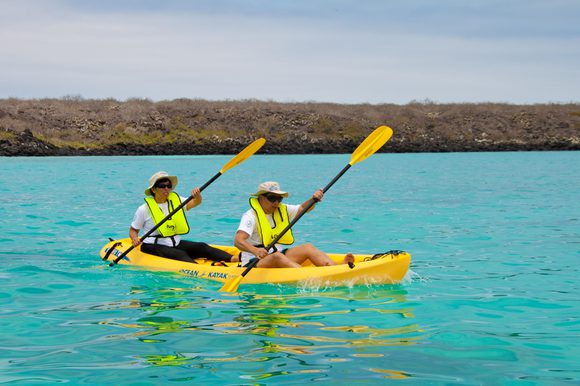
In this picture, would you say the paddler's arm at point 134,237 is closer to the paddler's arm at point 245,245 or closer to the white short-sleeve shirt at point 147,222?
the white short-sleeve shirt at point 147,222

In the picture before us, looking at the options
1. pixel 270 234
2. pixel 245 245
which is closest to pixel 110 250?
pixel 245 245

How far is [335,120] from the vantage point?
68875mm

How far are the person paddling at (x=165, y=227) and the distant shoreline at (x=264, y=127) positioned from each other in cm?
4014

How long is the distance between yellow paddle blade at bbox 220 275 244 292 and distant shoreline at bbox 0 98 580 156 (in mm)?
42111

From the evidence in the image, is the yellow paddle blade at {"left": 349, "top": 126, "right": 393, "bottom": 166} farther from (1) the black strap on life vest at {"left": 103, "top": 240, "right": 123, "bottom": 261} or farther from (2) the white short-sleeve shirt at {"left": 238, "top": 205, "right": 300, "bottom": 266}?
(1) the black strap on life vest at {"left": 103, "top": 240, "right": 123, "bottom": 261}

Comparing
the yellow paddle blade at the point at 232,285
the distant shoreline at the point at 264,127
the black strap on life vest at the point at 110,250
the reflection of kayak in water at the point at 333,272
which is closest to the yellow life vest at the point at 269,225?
the reflection of kayak in water at the point at 333,272

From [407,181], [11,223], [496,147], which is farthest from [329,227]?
[496,147]

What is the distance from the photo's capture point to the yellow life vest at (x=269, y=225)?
9.24 meters

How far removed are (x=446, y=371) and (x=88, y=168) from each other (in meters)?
35.7

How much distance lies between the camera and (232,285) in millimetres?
8930

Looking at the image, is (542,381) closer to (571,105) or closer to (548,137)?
(548,137)

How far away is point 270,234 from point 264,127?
186ft

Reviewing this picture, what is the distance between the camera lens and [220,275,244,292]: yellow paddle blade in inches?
350

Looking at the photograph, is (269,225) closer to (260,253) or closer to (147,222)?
(260,253)
